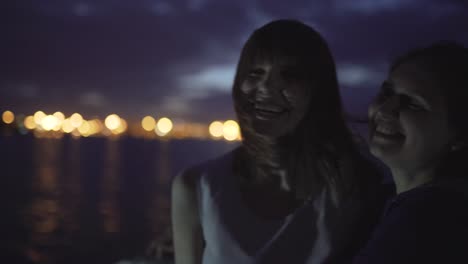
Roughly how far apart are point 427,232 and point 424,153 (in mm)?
517

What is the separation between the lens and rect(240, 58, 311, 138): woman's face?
A: 88.0 inches

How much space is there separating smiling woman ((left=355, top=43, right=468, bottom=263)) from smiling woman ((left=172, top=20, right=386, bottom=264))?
428 mm

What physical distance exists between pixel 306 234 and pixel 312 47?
1028mm

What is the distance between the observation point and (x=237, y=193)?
232 cm

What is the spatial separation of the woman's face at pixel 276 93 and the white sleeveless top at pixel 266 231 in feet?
1.42

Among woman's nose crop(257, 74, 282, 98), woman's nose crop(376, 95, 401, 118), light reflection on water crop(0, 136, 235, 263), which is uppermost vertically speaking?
woman's nose crop(257, 74, 282, 98)

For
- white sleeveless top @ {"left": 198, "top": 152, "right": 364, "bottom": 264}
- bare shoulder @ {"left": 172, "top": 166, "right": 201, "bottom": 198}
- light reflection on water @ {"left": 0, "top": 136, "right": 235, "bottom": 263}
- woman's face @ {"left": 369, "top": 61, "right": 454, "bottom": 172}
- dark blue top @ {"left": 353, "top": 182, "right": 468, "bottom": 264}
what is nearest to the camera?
dark blue top @ {"left": 353, "top": 182, "right": 468, "bottom": 264}

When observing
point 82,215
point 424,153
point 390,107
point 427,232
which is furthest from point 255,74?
point 82,215

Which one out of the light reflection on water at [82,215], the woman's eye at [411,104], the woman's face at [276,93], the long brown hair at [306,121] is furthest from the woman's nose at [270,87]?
the light reflection on water at [82,215]

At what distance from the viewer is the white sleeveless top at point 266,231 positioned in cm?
220

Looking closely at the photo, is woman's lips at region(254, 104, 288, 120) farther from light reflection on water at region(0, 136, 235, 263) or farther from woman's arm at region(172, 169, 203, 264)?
light reflection on water at region(0, 136, 235, 263)

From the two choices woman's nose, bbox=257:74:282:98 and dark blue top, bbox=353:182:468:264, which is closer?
dark blue top, bbox=353:182:468:264

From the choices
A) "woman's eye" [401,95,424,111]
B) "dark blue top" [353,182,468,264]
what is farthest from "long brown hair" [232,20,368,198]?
"dark blue top" [353,182,468,264]

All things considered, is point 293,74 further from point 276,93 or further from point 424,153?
point 424,153
